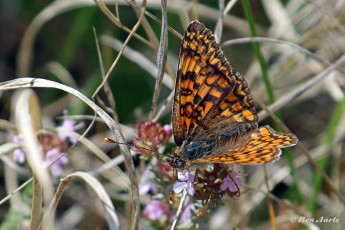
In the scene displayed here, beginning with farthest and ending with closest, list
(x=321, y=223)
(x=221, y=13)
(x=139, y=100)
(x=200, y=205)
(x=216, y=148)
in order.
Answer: (x=139, y=100), (x=321, y=223), (x=221, y=13), (x=216, y=148), (x=200, y=205)

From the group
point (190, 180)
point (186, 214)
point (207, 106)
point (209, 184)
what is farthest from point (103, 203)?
point (207, 106)

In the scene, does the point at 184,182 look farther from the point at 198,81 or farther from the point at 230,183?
the point at 198,81

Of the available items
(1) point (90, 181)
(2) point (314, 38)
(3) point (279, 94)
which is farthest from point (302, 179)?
(1) point (90, 181)

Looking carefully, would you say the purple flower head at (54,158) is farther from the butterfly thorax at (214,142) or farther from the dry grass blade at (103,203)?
the butterfly thorax at (214,142)

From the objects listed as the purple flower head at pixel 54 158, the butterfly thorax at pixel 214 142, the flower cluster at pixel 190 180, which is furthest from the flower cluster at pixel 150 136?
the purple flower head at pixel 54 158

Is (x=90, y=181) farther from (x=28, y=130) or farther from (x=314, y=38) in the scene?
(x=314, y=38)

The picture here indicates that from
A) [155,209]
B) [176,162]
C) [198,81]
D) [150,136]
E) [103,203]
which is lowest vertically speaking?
[155,209]

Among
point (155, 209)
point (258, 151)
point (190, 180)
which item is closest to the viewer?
point (258, 151)
